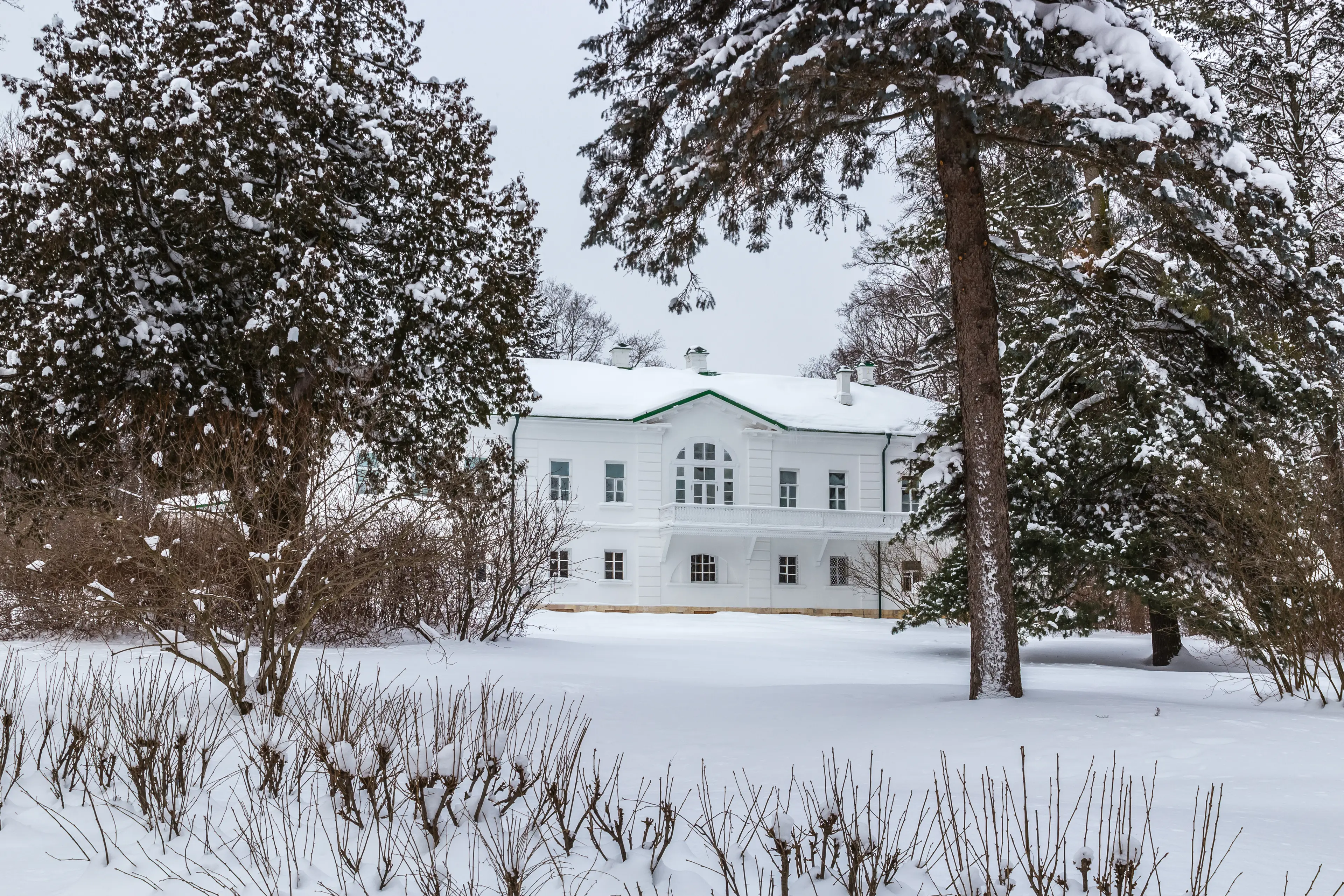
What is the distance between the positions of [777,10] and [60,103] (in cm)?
905

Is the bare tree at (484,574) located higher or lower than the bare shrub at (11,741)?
higher

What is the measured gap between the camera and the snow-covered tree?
8477 millimetres

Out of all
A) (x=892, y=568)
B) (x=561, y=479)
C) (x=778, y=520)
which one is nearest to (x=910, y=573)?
(x=892, y=568)

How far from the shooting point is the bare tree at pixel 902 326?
708 inches

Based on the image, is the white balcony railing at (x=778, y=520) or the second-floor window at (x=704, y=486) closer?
the white balcony railing at (x=778, y=520)

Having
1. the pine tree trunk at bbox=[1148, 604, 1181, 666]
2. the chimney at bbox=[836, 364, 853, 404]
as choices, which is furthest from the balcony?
the pine tree trunk at bbox=[1148, 604, 1181, 666]

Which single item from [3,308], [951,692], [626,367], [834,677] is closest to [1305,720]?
[951,692]

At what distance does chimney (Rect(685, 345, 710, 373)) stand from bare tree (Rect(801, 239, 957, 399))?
16.3ft

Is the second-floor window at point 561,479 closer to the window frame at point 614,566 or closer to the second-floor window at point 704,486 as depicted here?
the window frame at point 614,566

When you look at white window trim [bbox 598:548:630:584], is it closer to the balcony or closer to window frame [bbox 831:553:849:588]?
the balcony

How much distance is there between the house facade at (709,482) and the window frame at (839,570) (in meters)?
0.04

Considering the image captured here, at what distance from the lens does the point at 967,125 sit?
10047 mm

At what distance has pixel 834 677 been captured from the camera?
1422 centimetres

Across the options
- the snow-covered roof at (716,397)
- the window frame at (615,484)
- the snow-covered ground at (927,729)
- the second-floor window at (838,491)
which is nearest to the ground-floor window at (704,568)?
the window frame at (615,484)
